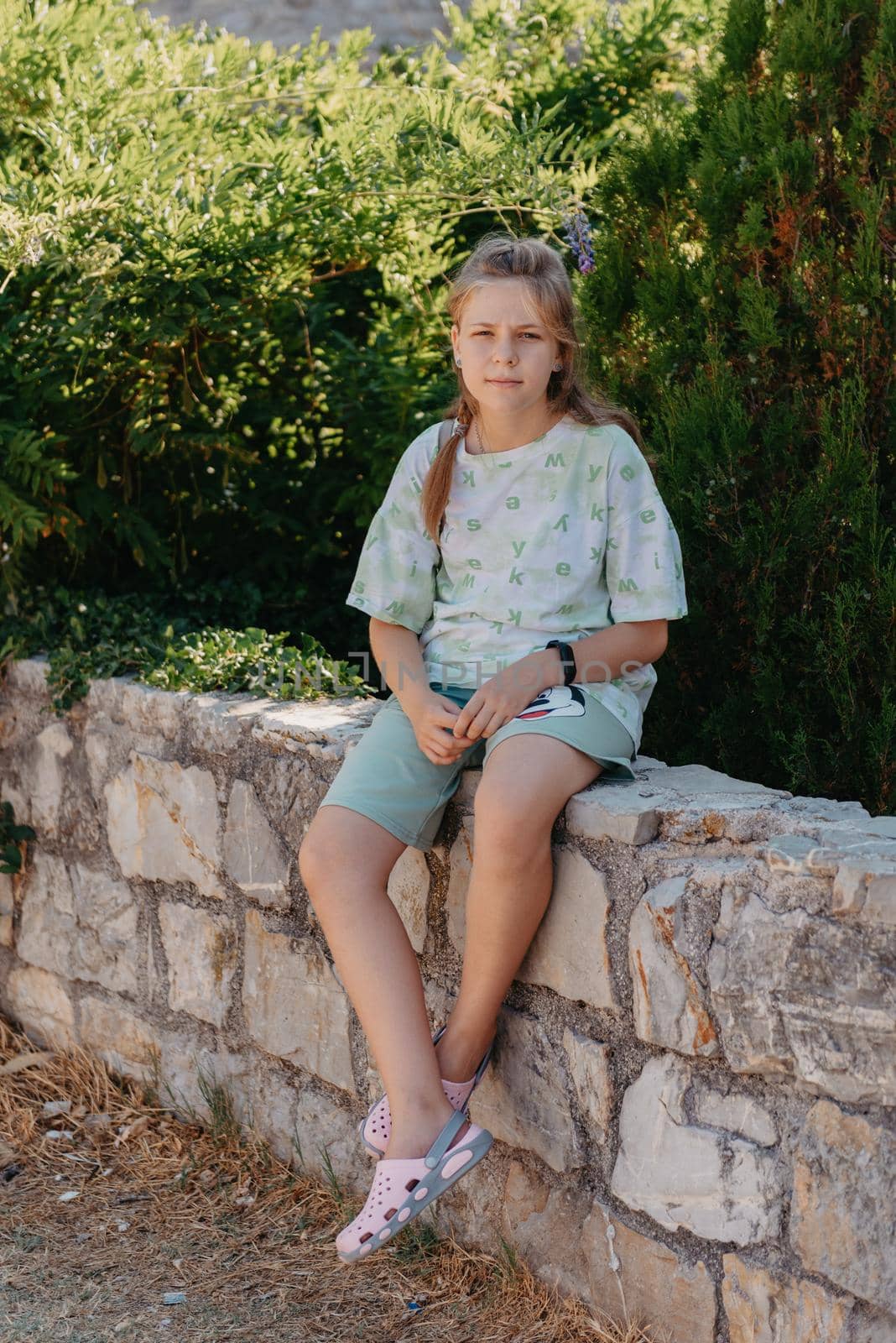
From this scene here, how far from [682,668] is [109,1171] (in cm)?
146

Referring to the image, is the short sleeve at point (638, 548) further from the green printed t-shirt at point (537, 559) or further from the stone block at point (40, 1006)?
the stone block at point (40, 1006)

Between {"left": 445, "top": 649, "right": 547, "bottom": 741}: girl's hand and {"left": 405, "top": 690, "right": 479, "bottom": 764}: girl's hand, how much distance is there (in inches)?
0.6

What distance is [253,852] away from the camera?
2.50 meters

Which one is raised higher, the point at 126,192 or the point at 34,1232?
the point at 126,192

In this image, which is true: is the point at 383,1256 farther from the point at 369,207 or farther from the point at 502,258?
the point at 369,207

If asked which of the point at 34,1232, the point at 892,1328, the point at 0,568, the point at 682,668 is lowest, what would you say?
the point at 34,1232

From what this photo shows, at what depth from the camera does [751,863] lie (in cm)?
176

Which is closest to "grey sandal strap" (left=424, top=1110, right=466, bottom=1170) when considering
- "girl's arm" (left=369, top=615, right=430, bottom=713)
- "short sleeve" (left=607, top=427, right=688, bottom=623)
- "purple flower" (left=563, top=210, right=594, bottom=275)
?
"girl's arm" (left=369, top=615, right=430, bottom=713)

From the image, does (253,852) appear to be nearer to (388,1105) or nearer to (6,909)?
→ (388,1105)

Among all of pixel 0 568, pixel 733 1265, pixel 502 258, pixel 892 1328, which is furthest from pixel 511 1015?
pixel 0 568

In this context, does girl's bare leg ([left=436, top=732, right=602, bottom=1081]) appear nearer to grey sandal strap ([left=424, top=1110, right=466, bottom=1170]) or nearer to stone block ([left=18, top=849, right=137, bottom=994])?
grey sandal strap ([left=424, top=1110, right=466, bottom=1170])

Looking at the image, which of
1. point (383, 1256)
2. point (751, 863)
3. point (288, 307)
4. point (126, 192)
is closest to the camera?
point (751, 863)

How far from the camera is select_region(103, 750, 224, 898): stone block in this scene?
2.61 metres

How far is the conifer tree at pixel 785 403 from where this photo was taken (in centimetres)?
233
